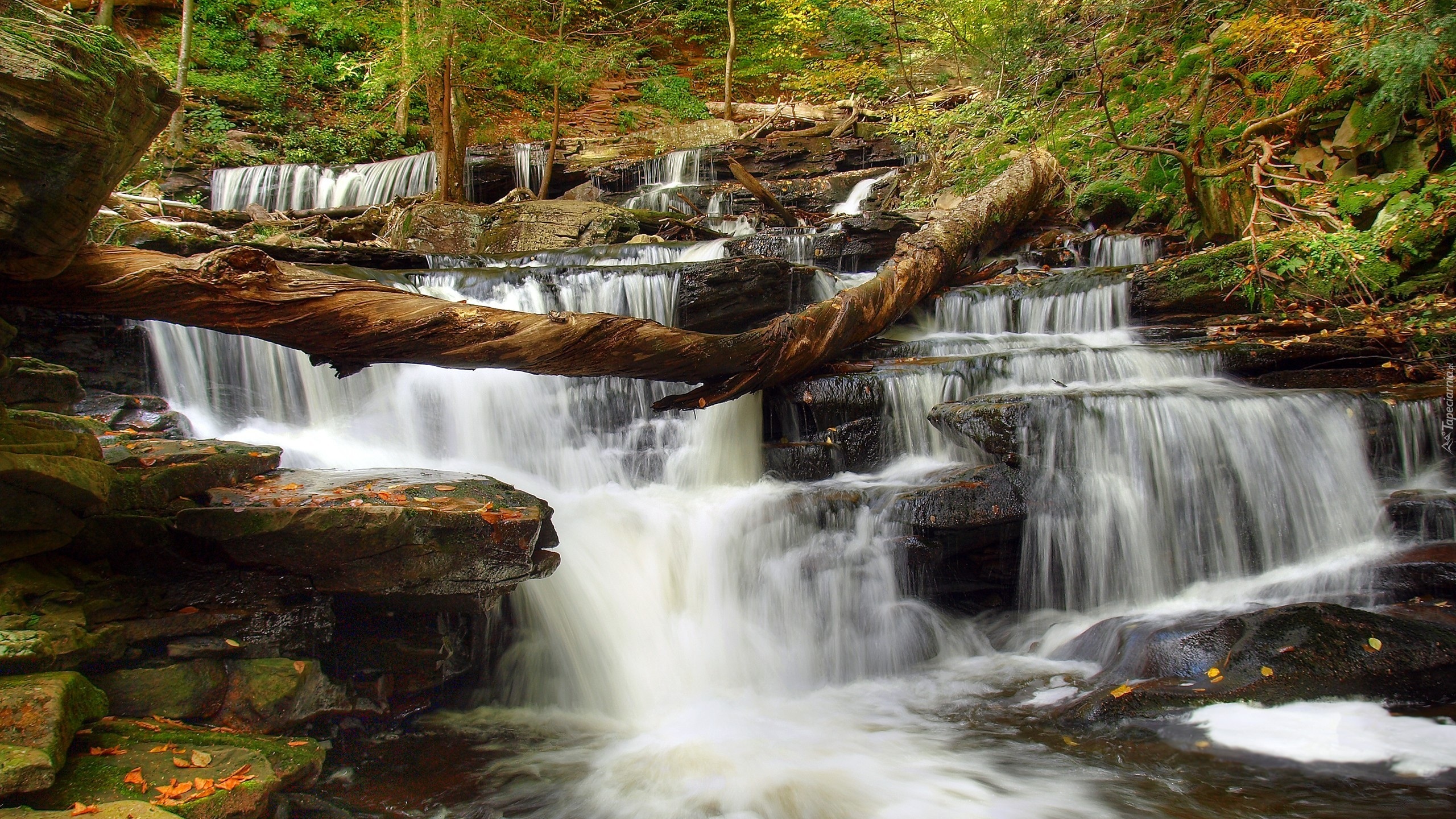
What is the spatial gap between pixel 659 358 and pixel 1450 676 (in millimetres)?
4667

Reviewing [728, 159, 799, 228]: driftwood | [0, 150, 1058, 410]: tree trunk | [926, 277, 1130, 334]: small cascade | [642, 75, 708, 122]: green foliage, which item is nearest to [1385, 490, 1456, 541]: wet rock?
[926, 277, 1130, 334]: small cascade

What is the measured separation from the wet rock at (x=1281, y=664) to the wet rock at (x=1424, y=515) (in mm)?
1351

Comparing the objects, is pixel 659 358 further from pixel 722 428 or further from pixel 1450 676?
pixel 1450 676

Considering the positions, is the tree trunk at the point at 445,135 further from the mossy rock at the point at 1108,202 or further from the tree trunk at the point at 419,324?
the mossy rock at the point at 1108,202

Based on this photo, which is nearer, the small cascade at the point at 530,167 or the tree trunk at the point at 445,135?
the tree trunk at the point at 445,135

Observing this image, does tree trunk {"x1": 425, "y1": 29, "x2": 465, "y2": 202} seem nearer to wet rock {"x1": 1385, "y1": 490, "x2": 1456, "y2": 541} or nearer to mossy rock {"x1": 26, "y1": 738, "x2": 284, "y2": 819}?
mossy rock {"x1": 26, "y1": 738, "x2": 284, "y2": 819}

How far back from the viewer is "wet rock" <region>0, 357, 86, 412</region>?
163 inches

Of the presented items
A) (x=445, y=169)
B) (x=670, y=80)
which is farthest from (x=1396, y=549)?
(x=670, y=80)

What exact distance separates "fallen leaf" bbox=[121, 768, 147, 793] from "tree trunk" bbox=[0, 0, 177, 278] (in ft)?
6.48

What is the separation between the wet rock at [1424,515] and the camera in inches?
187

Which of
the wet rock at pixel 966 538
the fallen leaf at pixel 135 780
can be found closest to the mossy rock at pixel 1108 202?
the wet rock at pixel 966 538

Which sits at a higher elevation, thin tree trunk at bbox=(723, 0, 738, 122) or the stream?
thin tree trunk at bbox=(723, 0, 738, 122)

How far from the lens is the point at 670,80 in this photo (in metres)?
23.4

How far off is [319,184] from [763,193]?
10.1 metres
